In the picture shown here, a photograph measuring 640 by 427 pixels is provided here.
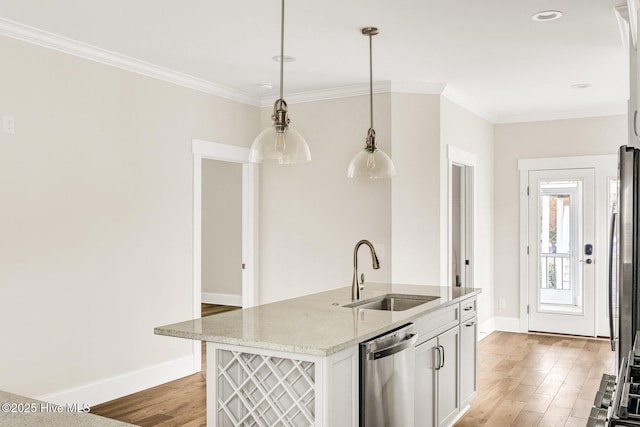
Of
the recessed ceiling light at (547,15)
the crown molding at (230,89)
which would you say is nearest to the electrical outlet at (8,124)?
the crown molding at (230,89)

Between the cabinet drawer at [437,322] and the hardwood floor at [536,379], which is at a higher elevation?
the cabinet drawer at [437,322]

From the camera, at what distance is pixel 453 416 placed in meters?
3.57

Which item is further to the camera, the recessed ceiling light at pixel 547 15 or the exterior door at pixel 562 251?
the exterior door at pixel 562 251

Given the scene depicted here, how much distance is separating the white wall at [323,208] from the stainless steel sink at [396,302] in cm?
141

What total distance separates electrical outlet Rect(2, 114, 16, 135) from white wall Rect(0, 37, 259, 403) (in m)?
0.03

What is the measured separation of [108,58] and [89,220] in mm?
1212

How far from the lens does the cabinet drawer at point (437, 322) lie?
120 inches

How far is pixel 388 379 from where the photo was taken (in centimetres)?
260

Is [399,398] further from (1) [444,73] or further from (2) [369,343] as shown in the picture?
(1) [444,73]

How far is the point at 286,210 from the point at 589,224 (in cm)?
351

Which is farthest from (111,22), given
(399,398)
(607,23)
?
(607,23)

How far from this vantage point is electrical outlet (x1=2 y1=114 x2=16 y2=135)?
11.7ft

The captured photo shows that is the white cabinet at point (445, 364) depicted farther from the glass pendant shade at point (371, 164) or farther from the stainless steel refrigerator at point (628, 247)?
the stainless steel refrigerator at point (628, 247)

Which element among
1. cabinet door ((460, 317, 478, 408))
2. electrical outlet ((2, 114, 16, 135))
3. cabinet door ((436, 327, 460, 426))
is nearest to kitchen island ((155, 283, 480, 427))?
cabinet door ((436, 327, 460, 426))
